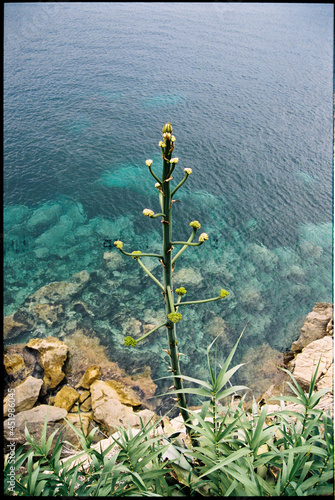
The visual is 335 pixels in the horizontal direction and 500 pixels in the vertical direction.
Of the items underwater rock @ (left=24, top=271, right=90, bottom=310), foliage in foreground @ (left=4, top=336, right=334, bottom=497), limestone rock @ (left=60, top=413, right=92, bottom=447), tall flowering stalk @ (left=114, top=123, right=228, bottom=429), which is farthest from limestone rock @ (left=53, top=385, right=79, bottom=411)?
tall flowering stalk @ (left=114, top=123, right=228, bottom=429)

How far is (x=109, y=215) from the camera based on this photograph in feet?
47.8

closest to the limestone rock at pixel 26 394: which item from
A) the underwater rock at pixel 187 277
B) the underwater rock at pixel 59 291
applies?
the underwater rock at pixel 59 291

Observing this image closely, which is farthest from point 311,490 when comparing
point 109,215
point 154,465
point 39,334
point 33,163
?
point 33,163

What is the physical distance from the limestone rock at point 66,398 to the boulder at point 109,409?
1.59 feet

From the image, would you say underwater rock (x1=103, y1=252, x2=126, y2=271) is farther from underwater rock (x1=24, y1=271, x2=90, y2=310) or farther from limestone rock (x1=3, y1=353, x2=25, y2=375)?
limestone rock (x1=3, y1=353, x2=25, y2=375)

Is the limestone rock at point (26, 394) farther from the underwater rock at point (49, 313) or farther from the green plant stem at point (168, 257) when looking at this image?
the green plant stem at point (168, 257)

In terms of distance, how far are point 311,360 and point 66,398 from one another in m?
6.66

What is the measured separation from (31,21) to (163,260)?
30181 mm

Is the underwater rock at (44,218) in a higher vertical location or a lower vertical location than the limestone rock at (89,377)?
higher

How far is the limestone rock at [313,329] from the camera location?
10359 millimetres

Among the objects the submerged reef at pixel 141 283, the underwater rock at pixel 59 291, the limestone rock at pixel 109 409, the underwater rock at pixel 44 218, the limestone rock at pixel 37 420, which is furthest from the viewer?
the underwater rock at pixel 44 218

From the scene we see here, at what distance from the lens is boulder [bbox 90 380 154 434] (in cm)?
807

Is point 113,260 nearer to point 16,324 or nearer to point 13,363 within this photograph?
point 16,324

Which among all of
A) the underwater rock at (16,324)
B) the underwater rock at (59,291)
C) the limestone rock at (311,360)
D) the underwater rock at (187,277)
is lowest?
the underwater rock at (16,324)
